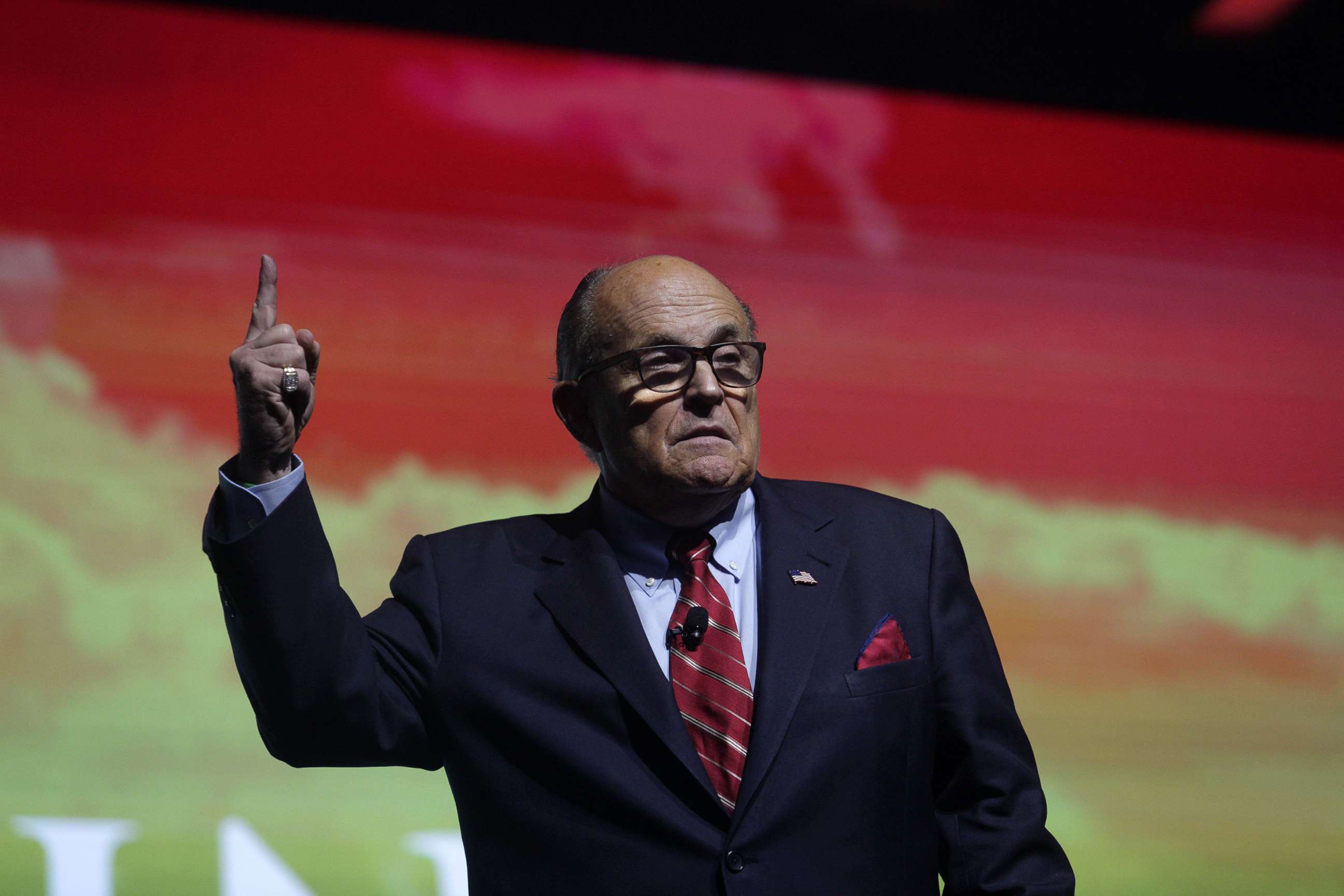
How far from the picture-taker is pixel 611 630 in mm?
1625

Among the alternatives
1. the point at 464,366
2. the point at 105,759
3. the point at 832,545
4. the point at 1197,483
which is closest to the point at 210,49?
the point at 464,366

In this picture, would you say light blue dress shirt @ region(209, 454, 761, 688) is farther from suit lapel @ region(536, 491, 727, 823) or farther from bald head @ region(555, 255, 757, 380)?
bald head @ region(555, 255, 757, 380)

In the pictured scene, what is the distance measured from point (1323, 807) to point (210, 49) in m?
3.26

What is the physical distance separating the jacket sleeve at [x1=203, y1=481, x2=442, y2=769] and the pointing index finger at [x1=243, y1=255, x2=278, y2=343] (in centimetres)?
20

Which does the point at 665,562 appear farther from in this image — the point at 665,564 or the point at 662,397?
the point at 662,397

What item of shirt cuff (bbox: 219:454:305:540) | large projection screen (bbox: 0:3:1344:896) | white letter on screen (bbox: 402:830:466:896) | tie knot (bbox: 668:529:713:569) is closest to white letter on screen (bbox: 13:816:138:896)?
large projection screen (bbox: 0:3:1344:896)

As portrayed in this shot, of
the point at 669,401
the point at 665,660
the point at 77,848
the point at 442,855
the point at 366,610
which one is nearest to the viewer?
the point at 665,660

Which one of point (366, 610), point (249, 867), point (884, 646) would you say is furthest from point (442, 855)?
point (884, 646)

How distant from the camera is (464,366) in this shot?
2.79 m

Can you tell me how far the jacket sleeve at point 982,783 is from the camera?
1.57 m

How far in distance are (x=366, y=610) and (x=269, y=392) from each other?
1.33m

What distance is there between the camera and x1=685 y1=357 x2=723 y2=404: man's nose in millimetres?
1736

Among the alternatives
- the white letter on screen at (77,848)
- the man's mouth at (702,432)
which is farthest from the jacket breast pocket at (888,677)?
the white letter on screen at (77,848)

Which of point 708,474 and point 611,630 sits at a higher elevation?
point 708,474
